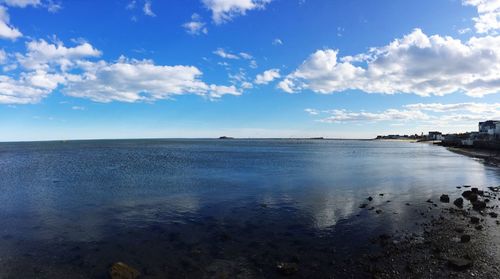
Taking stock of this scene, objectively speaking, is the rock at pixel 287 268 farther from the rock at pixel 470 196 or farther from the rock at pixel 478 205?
the rock at pixel 470 196

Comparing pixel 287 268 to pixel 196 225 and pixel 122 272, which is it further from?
A: pixel 196 225

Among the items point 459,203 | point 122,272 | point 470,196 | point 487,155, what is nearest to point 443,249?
point 459,203

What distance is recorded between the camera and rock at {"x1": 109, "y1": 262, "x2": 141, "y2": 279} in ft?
42.4

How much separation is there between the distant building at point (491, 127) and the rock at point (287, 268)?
143 meters

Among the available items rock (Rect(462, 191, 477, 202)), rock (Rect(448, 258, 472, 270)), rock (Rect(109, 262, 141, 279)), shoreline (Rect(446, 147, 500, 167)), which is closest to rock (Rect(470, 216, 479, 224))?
rock (Rect(462, 191, 477, 202))

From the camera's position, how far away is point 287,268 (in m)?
13.4

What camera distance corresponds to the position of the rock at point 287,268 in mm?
13238

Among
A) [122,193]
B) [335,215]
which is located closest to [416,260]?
[335,215]

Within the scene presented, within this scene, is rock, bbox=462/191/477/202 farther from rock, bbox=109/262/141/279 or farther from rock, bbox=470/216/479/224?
rock, bbox=109/262/141/279

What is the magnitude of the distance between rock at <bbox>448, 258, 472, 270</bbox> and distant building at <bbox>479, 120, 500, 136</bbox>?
456ft

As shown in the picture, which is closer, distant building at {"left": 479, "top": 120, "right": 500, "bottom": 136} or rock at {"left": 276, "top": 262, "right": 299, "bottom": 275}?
rock at {"left": 276, "top": 262, "right": 299, "bottom": 275}

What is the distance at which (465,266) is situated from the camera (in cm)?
1313

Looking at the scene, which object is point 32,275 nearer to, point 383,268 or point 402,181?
point 383,268

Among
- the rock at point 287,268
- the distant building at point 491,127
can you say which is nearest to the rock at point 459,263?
the rock at point 287,268
